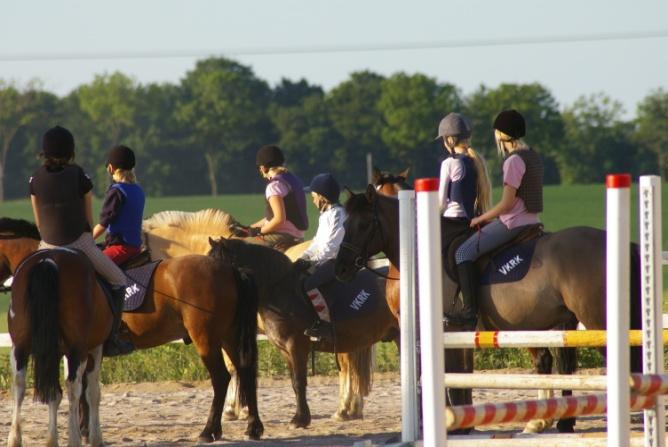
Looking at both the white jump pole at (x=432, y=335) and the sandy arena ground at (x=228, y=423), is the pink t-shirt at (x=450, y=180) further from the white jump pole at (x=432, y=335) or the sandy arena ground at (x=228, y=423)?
the white jump pole at (x=432, y=335)

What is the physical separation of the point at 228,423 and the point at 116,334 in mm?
1926

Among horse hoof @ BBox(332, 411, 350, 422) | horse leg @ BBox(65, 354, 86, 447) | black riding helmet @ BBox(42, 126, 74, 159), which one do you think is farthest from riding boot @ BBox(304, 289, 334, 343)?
black riding helmet @ BBox(42, 126, 74, 159)

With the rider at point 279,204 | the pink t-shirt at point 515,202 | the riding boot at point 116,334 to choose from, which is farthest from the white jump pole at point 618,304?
the rider at point 279,204

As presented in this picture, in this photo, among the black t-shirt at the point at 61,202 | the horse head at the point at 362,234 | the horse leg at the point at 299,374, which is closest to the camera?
the black t-shirt at the point at 61,202

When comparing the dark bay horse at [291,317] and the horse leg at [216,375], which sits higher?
the dark bay horse at [291,317]

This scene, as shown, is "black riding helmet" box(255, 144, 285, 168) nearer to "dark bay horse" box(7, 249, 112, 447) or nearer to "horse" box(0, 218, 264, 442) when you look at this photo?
"horse" box(0, 218, 264, 442)

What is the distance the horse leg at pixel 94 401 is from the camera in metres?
9.43

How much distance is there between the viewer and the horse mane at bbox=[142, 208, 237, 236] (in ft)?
40.7

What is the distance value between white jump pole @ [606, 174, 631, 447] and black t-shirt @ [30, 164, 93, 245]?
458 centimetres

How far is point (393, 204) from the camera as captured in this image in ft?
32.7

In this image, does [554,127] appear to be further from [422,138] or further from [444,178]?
[444,178]

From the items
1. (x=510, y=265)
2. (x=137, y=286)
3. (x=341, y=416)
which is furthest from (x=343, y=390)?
(x=510, y=265)

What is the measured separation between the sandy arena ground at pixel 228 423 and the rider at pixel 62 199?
1856 millimetres

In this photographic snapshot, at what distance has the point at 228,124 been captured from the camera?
382 ft
